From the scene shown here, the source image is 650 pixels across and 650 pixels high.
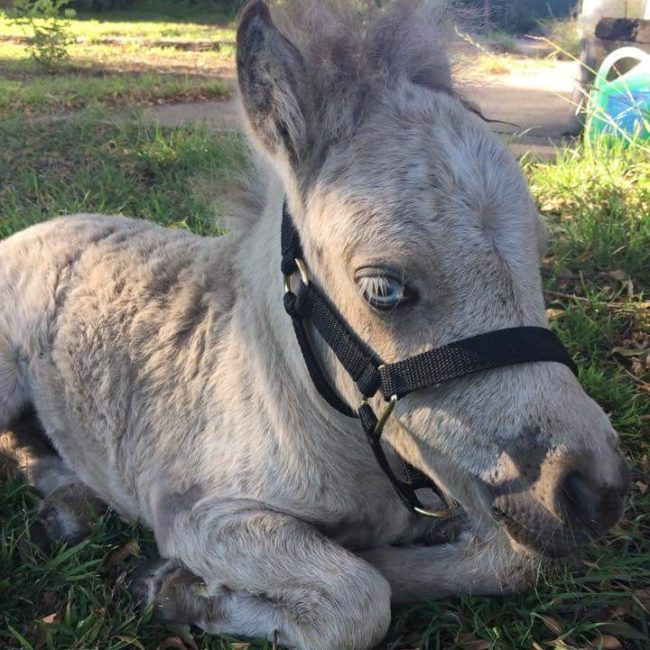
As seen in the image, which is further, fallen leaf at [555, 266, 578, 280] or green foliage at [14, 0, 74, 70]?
green foliage at [14, 0, 74, 70]

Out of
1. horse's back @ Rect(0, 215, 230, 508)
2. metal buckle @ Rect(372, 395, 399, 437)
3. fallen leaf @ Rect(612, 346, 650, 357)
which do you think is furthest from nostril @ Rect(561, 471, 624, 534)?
fallen leaf @ Rect(612, 346, 650, 357)

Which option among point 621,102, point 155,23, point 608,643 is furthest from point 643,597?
point 155,23

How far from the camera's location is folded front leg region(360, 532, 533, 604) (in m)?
2.42

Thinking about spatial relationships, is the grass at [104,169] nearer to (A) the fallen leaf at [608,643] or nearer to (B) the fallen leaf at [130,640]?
(B) the fallen leaf at [130,640]

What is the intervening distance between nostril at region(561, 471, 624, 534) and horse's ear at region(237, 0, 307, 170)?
3.80 ft

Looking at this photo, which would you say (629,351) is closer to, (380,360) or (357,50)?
(380,360)

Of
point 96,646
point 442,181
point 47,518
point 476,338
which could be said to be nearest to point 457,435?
point 476,338

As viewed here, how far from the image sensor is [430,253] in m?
1.85

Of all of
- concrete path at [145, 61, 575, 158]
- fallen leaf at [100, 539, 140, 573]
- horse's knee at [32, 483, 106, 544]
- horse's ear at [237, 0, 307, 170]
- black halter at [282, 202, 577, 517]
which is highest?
horse's ear at [237, 0, 307, 170]

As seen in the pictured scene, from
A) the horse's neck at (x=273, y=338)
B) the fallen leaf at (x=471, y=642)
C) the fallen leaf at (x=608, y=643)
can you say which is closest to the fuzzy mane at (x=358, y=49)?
the horse's neck at (x=273, y=338)

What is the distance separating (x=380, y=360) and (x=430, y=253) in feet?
1.14

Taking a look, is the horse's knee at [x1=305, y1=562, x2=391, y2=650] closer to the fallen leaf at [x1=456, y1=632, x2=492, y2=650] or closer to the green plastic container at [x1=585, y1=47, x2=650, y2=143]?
the fallen leaf at [x1=456, y1=632, x2=492, y2=650]

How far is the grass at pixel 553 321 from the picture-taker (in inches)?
94.1

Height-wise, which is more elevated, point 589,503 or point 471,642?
point 589,503
